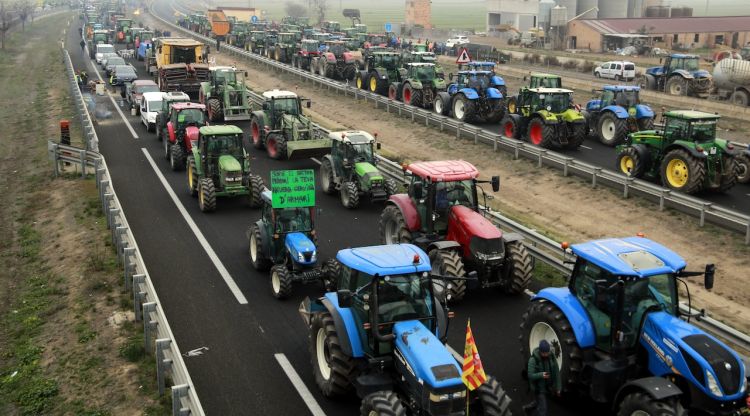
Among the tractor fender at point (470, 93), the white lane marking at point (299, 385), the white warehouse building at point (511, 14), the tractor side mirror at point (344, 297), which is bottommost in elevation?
the white lane marking at point (299, 385)

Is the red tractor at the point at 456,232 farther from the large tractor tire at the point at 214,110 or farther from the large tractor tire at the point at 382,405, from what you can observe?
the large tractor tire at the point at 214,110

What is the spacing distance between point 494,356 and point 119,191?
1537 cm

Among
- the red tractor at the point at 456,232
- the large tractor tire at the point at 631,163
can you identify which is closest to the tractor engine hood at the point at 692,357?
the red tractor at the point at 456,232

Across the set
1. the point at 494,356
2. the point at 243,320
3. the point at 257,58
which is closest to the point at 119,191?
the point at 243,320

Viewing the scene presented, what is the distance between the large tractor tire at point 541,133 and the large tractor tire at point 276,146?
10243 millimetres

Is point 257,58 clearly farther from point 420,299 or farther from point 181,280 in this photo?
point 420,299

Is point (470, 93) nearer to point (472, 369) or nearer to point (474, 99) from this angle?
point (474, 99)

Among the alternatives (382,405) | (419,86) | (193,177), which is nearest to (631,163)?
(419,86)

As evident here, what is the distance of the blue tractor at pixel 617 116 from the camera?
29.4m

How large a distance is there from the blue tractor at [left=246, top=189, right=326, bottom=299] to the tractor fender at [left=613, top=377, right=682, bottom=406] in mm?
7134

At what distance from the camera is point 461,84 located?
35562 millimetres

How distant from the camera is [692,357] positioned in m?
9.22

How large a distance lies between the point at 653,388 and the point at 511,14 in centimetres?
8961

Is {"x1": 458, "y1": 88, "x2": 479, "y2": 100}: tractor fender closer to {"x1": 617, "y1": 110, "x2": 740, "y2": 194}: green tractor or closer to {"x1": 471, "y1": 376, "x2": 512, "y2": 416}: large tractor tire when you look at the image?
{"x1": 617, "y1": 110, "x2": 740, "y2": 194}: green tractor
